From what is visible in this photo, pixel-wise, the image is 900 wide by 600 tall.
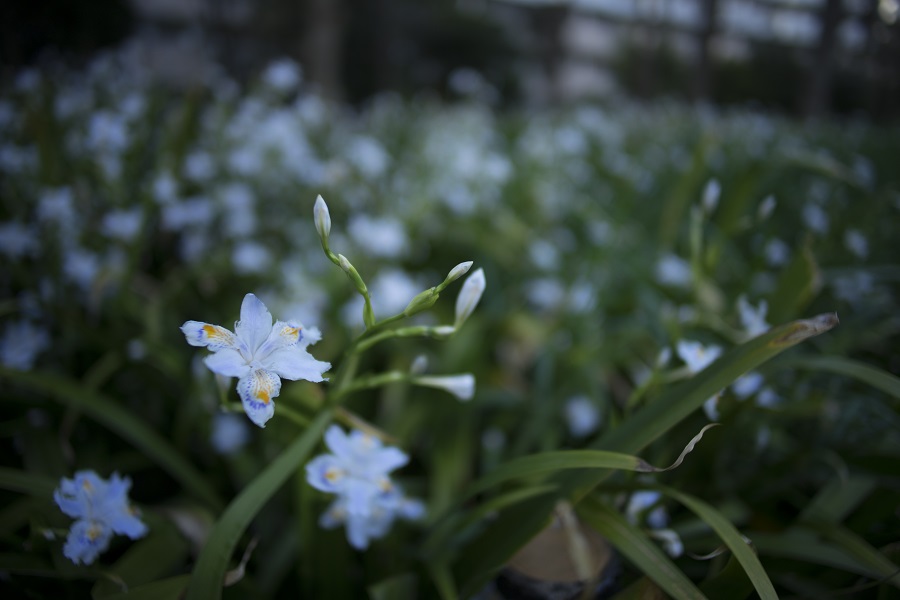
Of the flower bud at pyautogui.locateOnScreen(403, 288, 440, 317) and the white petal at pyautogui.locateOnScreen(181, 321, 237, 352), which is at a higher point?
the white petal at pyautogui.locateOnScreen(181, 321, 237, 352)

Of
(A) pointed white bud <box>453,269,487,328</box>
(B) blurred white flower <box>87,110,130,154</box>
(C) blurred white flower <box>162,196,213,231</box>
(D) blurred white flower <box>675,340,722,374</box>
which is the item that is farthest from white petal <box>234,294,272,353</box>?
(B) blurred white flower <box>87,110,130,154</box>

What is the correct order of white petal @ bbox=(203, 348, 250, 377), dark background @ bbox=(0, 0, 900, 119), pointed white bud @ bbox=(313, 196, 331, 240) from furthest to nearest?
dark background @ bbox=(0, 0, 900, 119) < pointed white bud @ bbox=(313, 196, 331, 240) < white petal @ bbox=(203, 348, 250, 377)

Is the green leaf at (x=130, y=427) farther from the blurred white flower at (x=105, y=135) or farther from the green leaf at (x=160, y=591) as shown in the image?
the blurred white flower at (x=105, y=135)

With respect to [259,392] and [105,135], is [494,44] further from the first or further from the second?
[259,392]

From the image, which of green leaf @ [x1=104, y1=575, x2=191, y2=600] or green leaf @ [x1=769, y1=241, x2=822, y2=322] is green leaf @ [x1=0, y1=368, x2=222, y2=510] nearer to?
green leaf @ [x1=104, y1=575, x2=191, y2=600]

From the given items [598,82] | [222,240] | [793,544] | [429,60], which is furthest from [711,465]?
[598,82]
